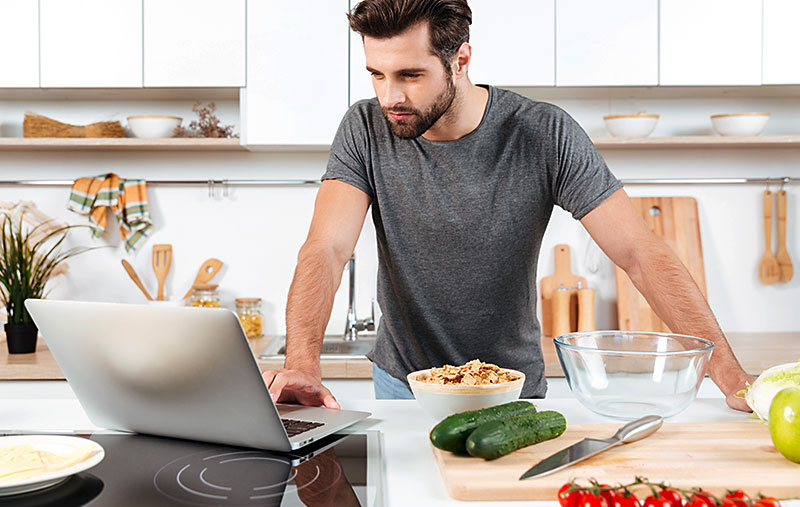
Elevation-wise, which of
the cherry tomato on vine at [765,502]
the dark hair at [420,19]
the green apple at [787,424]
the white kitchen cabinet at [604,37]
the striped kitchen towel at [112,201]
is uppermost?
the white kitchen cabinet at [604,37]

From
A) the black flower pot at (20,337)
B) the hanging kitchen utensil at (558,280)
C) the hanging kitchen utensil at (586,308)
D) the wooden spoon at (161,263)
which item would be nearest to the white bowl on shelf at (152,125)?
the wooden spoon at (161,263)

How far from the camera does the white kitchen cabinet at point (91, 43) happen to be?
2.50 metres

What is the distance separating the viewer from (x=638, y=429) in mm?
980

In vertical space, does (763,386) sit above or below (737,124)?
below

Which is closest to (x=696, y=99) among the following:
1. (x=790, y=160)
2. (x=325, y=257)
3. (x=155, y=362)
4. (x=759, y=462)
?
(x=790, y=160)

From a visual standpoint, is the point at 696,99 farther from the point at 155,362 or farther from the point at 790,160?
the point at 155,362

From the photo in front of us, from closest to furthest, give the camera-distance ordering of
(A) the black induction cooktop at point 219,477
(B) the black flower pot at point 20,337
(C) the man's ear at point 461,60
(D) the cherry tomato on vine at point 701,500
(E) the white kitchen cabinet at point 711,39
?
(D) the cherry tomato on vine at point 701,500, (A) the black induction cooktop at point 219,477, (C) the man's ear at point 461,60, (B) the black flower pot at point 20,337, (E) the white kitchen cabinet at point 711,39

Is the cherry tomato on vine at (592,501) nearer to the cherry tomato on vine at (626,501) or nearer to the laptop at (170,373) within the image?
the cherry tomato on vine at (626,501)

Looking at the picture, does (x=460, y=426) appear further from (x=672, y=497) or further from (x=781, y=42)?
(x=781, y=42)

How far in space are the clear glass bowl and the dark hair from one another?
2.31ft

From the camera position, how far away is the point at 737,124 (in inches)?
103

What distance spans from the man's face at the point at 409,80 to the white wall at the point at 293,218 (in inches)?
49.6

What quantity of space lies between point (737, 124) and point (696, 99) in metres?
0.25

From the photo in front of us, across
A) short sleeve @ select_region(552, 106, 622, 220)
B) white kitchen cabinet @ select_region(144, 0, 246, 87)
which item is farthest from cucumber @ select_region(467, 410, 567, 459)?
white kitchen cabinet @ select_region(144, 0, 246, 87)
